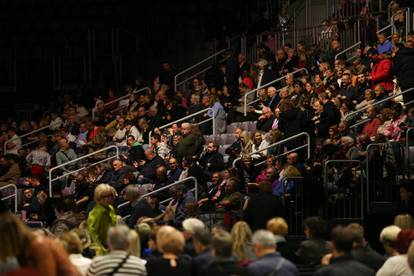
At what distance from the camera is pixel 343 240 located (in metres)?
11.4

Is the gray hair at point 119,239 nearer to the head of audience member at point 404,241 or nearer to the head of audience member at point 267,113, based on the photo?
the head of audience member at point 404,241

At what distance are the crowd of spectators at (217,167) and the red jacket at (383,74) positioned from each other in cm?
4

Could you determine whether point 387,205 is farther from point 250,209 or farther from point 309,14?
point 309,14

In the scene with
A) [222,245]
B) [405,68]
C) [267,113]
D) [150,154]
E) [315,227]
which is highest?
[405,68]

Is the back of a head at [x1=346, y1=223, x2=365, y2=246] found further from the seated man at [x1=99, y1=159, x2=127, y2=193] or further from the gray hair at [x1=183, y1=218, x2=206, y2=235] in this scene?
the seated man at [x1=99, y1=159, x2=127, y2=193]

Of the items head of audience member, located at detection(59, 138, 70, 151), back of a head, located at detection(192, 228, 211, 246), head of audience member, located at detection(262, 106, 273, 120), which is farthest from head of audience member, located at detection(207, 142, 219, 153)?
back of a head, located at detection(192, 228, 211, 246)

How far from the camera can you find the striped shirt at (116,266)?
11.5 meters

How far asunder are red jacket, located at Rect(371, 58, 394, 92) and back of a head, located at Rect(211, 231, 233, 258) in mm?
11545

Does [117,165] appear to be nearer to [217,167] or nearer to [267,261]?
[217,167]

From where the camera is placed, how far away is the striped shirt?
37.7 feet

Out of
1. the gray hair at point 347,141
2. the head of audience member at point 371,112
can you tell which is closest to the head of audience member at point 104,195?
the gray hair at point 347,141

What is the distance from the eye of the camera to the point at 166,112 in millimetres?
27016

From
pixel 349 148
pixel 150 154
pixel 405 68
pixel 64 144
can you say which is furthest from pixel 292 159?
pixel 64 144

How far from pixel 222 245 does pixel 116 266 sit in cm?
101
